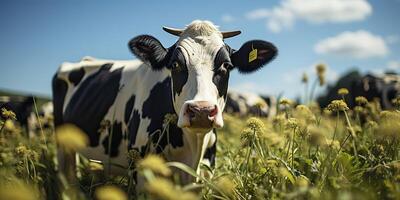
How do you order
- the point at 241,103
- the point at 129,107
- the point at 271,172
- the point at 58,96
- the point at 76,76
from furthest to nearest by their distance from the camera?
the point at 241,103 → the point at 58,96 → the point at 76,76 → the point at 129,107 → the point at 271,172

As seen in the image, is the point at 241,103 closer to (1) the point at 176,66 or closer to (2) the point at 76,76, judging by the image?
(2) the point at 76,76

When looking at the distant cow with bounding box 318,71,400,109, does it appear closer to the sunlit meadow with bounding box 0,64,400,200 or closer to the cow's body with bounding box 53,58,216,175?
the cow's body with bounding box 53,58,216,175

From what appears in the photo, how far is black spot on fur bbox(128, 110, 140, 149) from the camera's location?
163 inches

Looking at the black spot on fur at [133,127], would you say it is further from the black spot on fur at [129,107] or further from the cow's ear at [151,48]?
the cow's ear at [151,48]

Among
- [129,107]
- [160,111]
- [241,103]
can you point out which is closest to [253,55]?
[160,111]

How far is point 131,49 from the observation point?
159 inches

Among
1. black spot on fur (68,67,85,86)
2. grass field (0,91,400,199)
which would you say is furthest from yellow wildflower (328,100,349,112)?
black spot on fur (68,67,85,86)

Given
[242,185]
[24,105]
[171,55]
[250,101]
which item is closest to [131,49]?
[171,55]

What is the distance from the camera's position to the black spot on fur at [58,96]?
20.2 feet

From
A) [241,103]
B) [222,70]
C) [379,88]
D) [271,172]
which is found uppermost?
[222,70]

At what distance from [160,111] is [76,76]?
2.73 meters

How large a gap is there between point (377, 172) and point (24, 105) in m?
11.2

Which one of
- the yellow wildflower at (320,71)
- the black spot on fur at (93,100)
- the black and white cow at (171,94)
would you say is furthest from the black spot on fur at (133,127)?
the yellow wildflower at (320,71)

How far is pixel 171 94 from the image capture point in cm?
396
